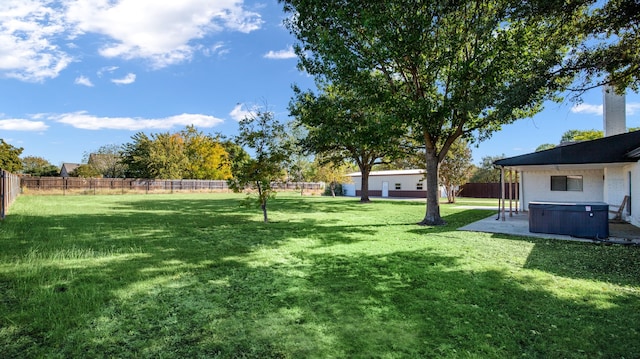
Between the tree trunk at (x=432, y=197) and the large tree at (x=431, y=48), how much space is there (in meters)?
0.04

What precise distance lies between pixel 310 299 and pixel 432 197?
30.4 ft

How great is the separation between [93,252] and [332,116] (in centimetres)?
1088

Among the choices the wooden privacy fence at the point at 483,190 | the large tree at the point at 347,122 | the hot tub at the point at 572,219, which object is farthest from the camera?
the wooden privacy fence at the point at 483,190

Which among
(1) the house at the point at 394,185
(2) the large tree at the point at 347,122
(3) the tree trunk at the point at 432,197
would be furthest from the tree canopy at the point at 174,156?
(3) the tree trunk at the point at 432,197

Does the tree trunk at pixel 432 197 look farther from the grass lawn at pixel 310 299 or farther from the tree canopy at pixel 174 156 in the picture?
the tree canopy at pixel 174 156

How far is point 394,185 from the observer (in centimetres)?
3716

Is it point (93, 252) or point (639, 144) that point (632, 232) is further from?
point (93, 252)

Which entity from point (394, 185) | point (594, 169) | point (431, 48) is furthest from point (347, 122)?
point (394, 185)

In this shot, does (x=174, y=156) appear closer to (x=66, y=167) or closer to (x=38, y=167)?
(x=38, y=167)

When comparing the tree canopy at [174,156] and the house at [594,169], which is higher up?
the tree canopy at [174,156]

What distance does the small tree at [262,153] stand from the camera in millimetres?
11008

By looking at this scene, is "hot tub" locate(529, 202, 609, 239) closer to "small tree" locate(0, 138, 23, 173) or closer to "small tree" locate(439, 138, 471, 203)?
"small tree" locate(439, 138, 471, 203)

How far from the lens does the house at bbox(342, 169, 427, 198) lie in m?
34.7

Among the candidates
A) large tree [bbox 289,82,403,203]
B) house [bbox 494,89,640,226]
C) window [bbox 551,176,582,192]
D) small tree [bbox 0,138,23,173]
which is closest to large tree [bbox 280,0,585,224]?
large tree [bbox 289,82,403,203]
